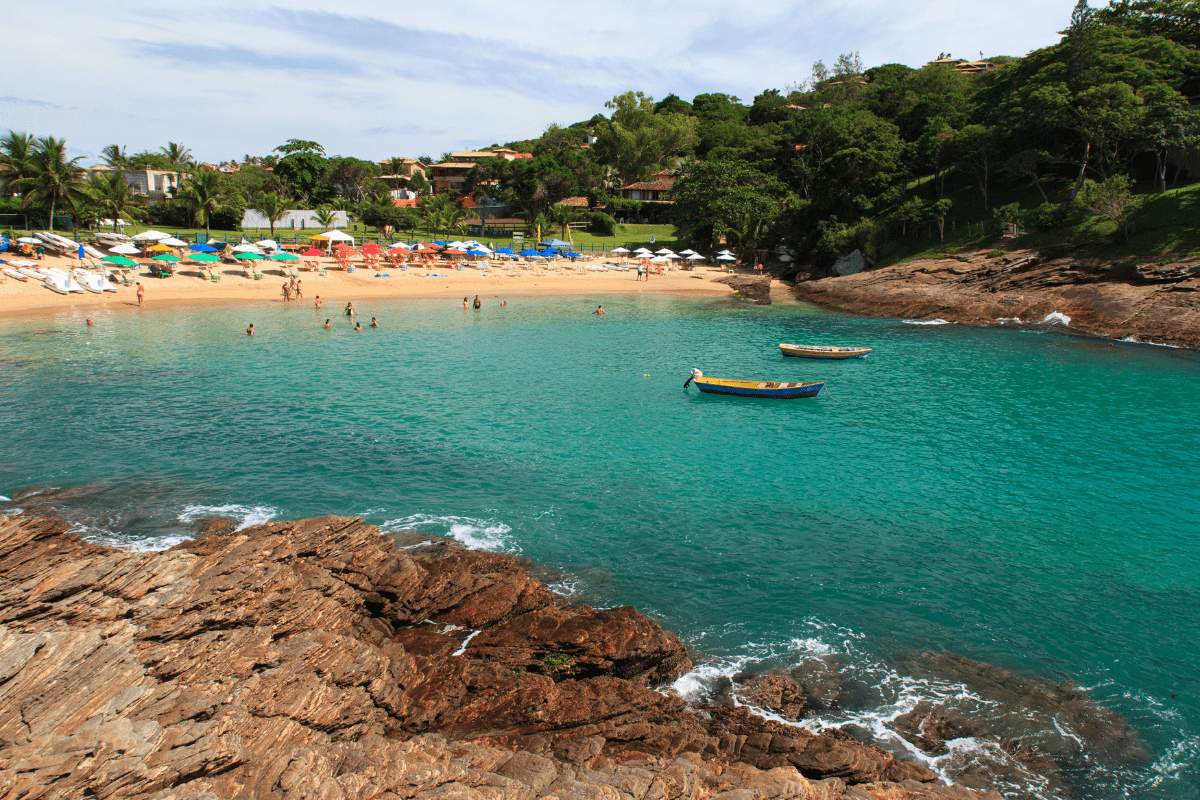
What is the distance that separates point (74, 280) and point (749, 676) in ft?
183

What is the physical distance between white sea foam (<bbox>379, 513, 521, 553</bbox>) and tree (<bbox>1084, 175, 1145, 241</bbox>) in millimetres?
48395

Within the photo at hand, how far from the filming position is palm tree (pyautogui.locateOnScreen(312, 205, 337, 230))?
77.6m

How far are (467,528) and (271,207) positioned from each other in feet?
233

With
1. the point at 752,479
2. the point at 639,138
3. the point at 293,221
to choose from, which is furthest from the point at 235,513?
the point at 639,138

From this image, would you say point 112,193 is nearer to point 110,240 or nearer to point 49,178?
point 49,178

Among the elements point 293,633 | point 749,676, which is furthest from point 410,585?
point 749,676

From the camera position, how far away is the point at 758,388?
1203 inches

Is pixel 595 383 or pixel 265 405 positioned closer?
pixel 265 405

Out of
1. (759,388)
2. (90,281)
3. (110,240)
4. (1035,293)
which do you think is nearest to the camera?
(759,388)

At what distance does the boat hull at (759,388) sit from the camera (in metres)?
30.0

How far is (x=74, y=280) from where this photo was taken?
48469 mm

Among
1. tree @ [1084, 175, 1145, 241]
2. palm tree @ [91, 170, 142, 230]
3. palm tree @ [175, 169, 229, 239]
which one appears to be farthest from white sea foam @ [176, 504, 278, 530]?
palm tree @ [91, 170, 142, 230]

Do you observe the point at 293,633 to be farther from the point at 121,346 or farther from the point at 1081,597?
the point at 121,346

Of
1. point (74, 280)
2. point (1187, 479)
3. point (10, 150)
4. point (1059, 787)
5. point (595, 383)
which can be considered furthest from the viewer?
point (10, 150)
